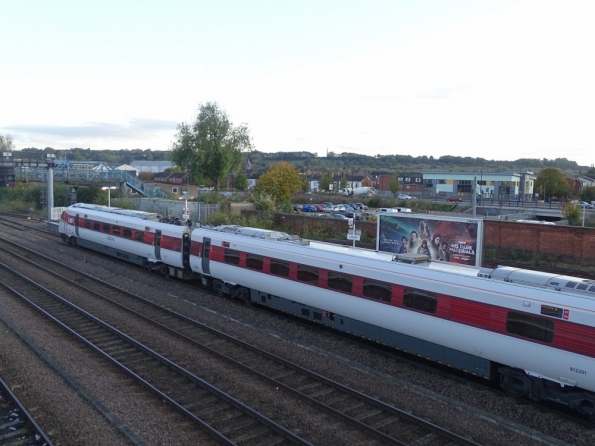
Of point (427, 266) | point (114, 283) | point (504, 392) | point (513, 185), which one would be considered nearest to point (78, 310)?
point (114, 283)

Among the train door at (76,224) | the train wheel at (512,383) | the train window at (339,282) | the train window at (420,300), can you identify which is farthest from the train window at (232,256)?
the train door at (76,224)

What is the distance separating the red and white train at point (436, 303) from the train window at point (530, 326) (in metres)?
0.02

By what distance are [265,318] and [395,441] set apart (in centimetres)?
877

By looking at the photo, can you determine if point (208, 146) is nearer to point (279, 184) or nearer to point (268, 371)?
point (279, 184)

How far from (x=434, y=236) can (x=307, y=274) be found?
29.3ft

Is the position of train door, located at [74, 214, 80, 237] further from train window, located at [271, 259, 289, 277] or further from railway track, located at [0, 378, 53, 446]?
railway track, located at [0, 378, 53, 446]

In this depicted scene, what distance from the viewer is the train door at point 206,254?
20.7 meters

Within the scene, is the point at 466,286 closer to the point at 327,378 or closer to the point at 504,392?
the point at 504,392

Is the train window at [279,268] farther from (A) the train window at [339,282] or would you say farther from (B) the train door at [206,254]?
(B) the train door at [206,254]

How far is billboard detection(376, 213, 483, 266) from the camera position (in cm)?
2122

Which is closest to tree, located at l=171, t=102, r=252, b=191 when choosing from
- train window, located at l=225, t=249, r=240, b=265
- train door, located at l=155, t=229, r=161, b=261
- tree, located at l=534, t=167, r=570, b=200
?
train door, located at l=155, t=229, r=161, b=261

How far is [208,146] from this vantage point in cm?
4975

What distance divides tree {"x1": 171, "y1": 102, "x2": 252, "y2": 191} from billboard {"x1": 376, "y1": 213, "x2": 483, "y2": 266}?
91.4 ft

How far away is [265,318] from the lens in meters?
17.5
